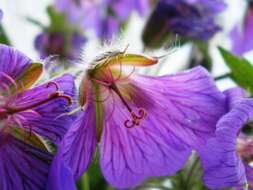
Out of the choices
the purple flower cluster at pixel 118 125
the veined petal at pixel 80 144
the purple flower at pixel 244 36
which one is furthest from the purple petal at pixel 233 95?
the purple flower at pixel 244 36

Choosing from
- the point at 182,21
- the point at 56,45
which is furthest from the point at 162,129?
the point at 56,45

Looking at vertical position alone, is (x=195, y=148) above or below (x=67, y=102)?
below

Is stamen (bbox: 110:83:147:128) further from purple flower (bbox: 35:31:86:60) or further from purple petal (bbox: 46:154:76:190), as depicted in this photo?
purple flower (bbox: 35:31:86:60)

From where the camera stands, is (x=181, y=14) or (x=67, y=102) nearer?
(x=67, y=102)

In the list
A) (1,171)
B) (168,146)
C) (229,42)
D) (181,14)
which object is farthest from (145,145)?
(229,42)

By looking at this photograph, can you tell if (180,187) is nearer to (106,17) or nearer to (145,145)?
(145,145)
